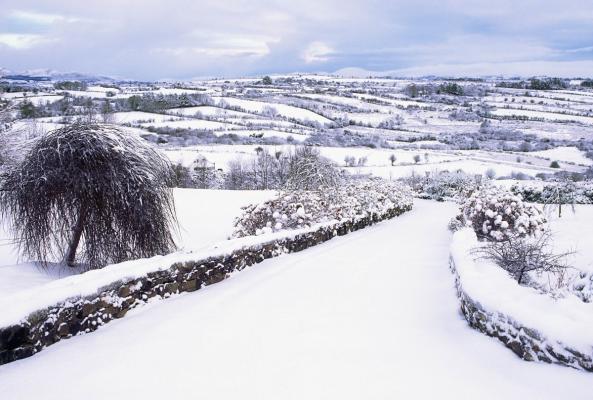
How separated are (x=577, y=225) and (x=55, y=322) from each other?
18.5 meters

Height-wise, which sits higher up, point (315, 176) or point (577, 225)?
point (315, 176)

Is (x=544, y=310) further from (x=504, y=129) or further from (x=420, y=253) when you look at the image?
(x=504, y=129)

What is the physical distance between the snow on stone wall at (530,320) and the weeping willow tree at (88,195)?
5935 millimetres

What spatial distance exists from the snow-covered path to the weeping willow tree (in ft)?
9.05

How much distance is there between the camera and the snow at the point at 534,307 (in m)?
3.98

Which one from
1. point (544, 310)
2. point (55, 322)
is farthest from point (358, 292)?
point (55, 322)

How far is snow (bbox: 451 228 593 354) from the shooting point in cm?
398

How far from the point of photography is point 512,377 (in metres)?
3.96

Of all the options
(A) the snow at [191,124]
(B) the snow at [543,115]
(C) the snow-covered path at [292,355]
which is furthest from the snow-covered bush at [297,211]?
(B) the snow at [543,115]

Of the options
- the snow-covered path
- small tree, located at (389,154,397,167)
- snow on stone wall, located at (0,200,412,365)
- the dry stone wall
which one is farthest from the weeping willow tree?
small tree, located at (389,154,397,167)

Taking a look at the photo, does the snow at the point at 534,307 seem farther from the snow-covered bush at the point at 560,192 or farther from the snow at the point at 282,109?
the snow at the point at 282,109

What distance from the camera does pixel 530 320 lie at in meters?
4.27

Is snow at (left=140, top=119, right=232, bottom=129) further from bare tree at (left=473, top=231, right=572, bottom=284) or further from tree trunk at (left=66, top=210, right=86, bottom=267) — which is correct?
bare tree at (left=473, top=231, right=572, bottom=284)

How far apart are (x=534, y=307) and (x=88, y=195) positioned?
7284 millimetres
